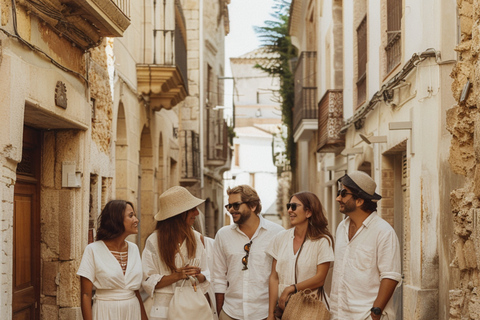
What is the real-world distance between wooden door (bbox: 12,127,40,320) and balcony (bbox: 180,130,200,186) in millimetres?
13365

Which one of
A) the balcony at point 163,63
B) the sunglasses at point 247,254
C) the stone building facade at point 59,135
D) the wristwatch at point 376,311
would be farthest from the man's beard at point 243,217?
the balcony at point 163,63

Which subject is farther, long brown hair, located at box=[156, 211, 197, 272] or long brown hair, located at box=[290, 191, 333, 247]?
long brown hair, located at box=[290, 191, 333, 247]

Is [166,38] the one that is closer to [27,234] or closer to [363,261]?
[27,234]

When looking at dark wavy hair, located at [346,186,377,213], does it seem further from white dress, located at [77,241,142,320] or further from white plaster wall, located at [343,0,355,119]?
white plaster wall, located at [343,0,355,119]

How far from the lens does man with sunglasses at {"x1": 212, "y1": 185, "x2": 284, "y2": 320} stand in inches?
255

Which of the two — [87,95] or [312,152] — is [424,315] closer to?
[87,95]

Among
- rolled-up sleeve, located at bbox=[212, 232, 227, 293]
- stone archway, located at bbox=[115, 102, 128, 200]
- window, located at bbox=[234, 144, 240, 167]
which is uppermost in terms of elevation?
window, located at bbox=[234, 144, 240, 167]

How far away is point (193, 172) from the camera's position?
22.4 m

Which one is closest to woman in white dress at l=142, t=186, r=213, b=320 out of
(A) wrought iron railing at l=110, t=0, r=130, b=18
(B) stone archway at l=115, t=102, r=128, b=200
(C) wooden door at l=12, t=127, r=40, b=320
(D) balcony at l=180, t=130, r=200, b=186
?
(C) wooden door at l=12, t=127, r=40, b=320

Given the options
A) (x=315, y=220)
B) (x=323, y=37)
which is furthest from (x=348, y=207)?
(x=323, y=37)

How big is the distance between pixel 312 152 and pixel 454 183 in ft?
49.9

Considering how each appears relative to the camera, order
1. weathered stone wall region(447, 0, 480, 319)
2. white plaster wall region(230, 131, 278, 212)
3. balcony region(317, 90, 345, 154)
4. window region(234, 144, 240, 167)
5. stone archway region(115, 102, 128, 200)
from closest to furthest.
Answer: weathered stone wall region(447, 0, 480, 319), stone archway region(115, 102, 128, 200), balcony region(317, 90, 345, 154), window region(234, 144, 240, 167), white plaster wall region(230, 131, 278, 212)

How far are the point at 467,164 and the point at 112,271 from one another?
104 inches

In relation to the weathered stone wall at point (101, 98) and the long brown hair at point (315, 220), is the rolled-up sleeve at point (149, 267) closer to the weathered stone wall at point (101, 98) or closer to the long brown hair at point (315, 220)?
the long brown hair at point (315, 220)
